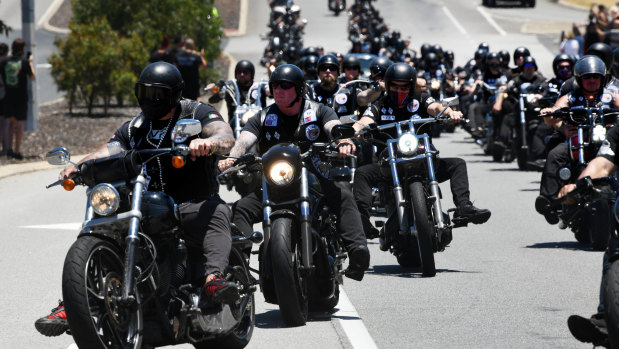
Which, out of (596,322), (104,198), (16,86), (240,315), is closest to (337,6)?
(16,86)

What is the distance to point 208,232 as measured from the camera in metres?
7.00

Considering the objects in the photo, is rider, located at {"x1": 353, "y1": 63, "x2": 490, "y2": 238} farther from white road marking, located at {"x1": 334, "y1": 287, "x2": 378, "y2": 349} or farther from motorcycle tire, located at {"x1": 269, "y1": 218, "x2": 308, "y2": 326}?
motorcycle tire, located at {"x1": 269, "y1": 218, "x2": 308, "y2": 326}

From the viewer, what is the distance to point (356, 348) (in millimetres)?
7539

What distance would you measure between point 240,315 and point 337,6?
60.3 meters

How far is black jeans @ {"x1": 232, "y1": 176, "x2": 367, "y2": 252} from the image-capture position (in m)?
8.73

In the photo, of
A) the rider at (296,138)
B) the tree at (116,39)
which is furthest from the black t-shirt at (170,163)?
the tree at (116,39)

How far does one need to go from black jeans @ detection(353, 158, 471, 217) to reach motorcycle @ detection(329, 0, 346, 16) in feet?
184

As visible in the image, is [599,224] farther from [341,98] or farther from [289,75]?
[289,75]

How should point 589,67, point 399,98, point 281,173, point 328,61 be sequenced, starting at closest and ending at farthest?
point 281,173 → point 399,98 → point 589,67 → point 328,61

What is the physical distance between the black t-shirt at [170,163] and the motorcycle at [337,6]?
5978cm

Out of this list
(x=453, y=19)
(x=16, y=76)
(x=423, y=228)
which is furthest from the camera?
(x=453, y=19)

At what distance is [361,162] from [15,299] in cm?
500

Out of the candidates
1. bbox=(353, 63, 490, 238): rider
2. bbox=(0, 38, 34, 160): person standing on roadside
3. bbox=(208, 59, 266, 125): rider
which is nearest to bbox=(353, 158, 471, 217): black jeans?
bbox=(353, 63, 490, 238): rider

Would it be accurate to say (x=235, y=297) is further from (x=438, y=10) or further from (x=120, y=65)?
(x=438, y=10)
